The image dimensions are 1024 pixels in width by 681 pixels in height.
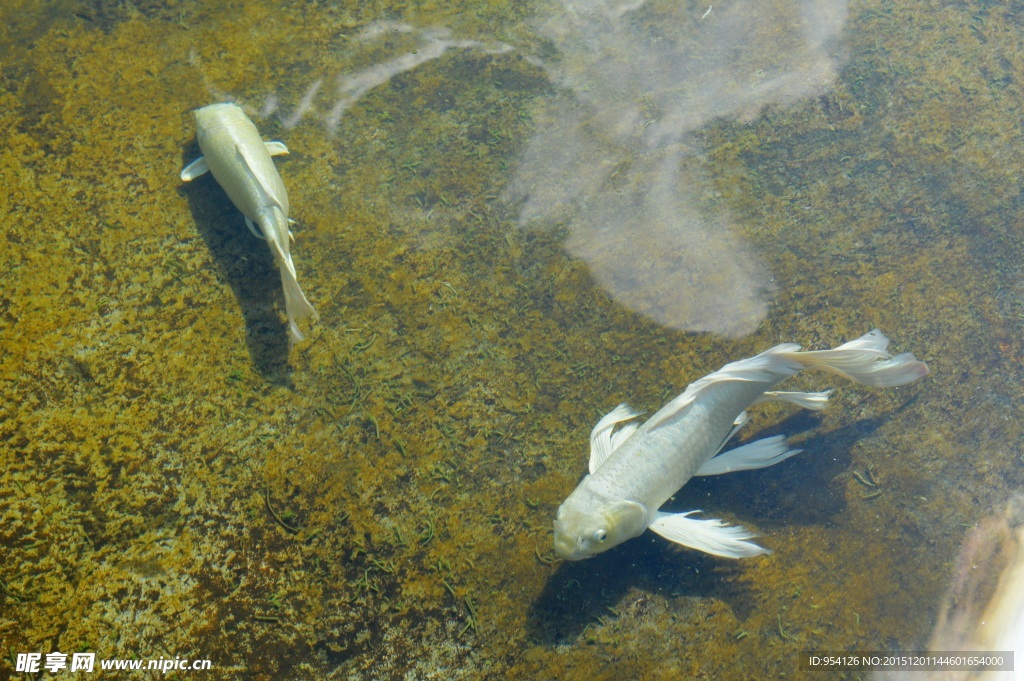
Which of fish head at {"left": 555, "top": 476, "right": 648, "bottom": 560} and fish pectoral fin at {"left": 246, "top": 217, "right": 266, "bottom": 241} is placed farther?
fish pectoral fin at {"left": 246, "top": 217, "right": 266, "bottom": 241}

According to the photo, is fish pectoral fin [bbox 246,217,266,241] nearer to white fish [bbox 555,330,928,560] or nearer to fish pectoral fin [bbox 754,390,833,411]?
white fish [bbox 555,330,928,560]

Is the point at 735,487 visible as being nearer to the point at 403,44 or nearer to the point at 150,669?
the point at 150,669

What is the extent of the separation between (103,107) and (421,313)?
2.79 m

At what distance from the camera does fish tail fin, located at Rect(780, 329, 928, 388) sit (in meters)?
3.36

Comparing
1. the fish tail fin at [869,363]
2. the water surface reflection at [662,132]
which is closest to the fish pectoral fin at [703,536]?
the fish tail fin at [869,363]

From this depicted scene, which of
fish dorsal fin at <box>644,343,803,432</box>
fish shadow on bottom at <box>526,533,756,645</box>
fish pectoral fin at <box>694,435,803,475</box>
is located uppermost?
fish dorsal fin at <box>644,343,803,432</box>

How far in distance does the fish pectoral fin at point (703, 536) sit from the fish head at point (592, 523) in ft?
0.50

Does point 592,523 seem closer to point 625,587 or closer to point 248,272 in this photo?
point 625,587

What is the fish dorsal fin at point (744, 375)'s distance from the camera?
3.31 metres

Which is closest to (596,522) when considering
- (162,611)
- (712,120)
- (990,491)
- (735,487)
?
(735,487)

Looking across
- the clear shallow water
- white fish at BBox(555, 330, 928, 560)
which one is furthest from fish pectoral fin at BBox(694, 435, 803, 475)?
the clear shallow water

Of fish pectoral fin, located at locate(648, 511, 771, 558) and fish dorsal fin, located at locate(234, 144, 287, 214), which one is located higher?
fish dorsal fin, located at locate(234, 144, 287, 214)

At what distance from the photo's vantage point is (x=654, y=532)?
3.33m

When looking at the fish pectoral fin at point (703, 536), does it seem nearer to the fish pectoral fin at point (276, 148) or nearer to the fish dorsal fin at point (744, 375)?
the fish dorsal fin at point (744, 375)
